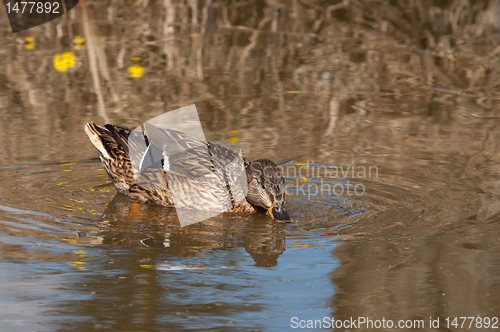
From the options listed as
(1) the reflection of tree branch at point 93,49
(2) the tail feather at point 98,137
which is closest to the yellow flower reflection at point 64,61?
(1) the reflection of tree branch at point 93,49

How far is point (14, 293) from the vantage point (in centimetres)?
386

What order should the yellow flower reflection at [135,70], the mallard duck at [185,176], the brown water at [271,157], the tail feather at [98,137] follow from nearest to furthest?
the brown water at [271,157] < the mallard duck at [185,176] < the tail feather at [98,137] < the yellow flower reflection at [135,70]

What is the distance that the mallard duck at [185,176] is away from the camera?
562 cm

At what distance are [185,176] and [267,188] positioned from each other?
80cm

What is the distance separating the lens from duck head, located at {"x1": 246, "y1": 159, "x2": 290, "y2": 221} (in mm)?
5230

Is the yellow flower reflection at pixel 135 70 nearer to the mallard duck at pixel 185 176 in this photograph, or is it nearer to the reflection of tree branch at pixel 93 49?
the reflection of tree branch at pixel 93 49

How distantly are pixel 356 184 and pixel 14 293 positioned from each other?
309 cm

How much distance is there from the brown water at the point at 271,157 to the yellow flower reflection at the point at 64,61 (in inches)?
4.6

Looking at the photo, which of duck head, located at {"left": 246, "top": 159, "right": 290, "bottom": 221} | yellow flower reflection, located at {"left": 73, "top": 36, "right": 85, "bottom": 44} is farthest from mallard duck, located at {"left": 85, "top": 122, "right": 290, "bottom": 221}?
yellow flower reflection, located at {"left": 73, "top": 36, "right": 85, "bottom": 44}

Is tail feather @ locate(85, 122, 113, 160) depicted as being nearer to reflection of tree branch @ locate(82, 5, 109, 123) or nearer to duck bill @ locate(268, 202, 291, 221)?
reflection of tree branch @ locate(82, 5, 109, 123)

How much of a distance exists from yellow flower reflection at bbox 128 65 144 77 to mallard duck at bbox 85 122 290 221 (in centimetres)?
327

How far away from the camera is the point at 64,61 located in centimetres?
961
